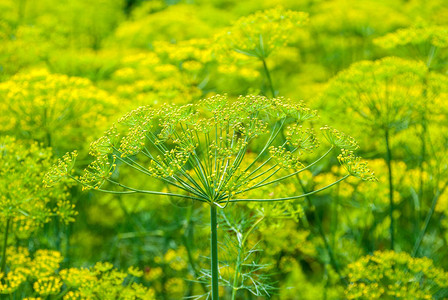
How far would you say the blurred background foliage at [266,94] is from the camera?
4230 mm

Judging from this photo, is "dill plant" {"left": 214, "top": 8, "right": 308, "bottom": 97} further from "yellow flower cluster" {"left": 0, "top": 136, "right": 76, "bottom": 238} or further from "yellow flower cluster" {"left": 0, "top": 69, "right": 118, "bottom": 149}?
"yellow flower cluster" {"left": 0, "top": 136, "right": 76, "bottom": 238}

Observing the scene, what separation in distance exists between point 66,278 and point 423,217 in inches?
215

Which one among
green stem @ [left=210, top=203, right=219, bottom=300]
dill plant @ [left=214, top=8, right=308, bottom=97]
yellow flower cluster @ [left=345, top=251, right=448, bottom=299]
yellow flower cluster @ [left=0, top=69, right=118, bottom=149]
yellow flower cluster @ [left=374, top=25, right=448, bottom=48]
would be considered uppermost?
dill plant @ [left=214, top=8, right=308, bottom=97]

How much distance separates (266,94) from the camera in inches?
255

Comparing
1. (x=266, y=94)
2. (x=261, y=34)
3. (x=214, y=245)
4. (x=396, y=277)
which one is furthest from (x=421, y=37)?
(x=214, y=245)

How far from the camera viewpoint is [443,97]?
16.5 ft

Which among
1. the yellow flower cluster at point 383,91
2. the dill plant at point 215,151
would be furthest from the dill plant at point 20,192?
the yellow flower cluster at point 383,91

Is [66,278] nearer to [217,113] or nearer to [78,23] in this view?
[217,113]

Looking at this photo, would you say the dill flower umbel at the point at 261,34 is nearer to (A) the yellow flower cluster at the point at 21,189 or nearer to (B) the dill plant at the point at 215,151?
(B) the dill plant at the point at 215,151

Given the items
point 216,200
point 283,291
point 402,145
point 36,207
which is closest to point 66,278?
point 36,207

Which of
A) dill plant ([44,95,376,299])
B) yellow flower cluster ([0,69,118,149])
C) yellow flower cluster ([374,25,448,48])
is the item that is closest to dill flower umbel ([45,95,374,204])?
dill plant ([44,95,376,299])

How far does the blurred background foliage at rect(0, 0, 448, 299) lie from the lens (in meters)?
4.23

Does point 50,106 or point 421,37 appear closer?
point 50,106

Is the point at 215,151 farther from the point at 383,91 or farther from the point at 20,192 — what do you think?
the point at 383,91
